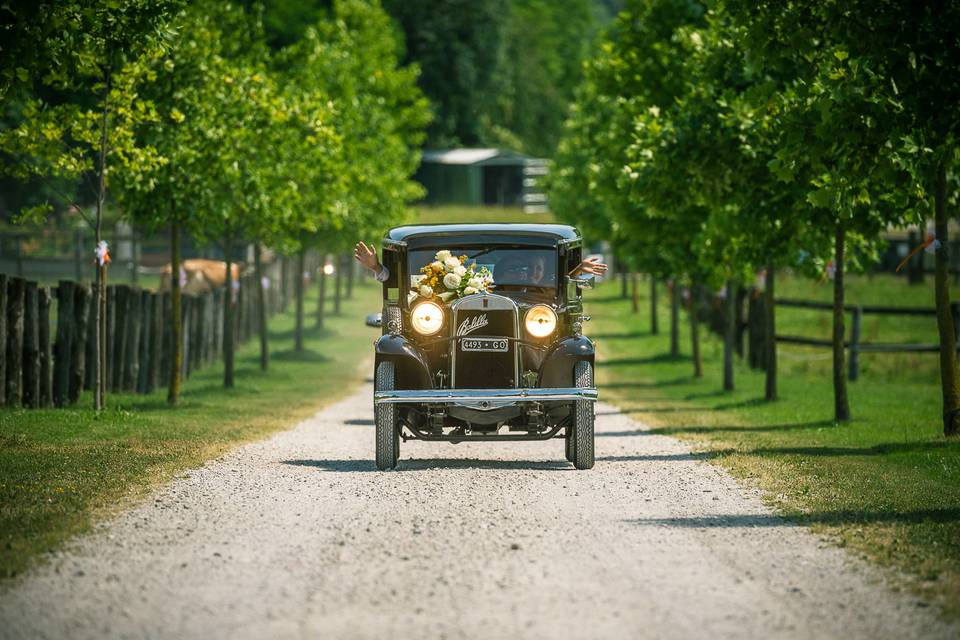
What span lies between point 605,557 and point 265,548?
2257 mm

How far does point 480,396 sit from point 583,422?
1120mm

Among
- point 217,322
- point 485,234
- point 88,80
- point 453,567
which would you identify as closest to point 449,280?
point 485,234

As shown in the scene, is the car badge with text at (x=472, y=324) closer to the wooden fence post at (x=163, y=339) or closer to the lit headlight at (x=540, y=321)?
the lit headlight at (x=540, y=321)

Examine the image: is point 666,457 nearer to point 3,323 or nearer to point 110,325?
point 3,323

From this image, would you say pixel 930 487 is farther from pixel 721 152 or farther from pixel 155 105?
pixel 155 105

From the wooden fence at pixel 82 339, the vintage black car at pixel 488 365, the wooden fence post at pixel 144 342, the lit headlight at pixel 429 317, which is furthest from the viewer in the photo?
the wooden fence post at pixel 144 342

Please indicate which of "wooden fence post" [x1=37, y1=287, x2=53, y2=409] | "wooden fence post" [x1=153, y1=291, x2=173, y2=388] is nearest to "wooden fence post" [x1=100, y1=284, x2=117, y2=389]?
"wooden fence post" [x1=153, y1=291, x2=173, y2=388]

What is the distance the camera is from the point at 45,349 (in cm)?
2023

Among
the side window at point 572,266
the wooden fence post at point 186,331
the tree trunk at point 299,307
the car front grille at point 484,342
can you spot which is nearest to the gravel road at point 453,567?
the car front grille at point 484,342

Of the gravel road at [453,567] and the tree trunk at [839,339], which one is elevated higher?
the tree trunk at [839,339]

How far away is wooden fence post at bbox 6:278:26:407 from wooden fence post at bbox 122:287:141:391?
4635 mm

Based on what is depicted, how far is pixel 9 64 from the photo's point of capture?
1382cm

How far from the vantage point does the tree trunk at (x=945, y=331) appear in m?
16.6

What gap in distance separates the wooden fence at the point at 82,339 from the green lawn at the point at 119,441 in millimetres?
475
